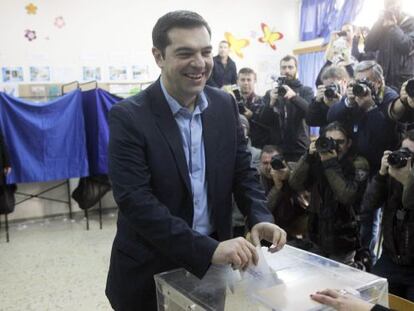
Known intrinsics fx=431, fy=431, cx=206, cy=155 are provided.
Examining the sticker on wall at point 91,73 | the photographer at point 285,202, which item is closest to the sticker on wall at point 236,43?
the sticker on wall at point 91,73

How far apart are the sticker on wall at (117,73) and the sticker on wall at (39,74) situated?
69 cm

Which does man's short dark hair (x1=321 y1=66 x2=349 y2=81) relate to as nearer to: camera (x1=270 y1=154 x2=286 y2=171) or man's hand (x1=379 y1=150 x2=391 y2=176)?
camera (x1=270 y1=154 x2=286 y2=171)

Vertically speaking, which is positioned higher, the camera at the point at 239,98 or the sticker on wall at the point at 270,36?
the sticker on wall at the point at 270,36

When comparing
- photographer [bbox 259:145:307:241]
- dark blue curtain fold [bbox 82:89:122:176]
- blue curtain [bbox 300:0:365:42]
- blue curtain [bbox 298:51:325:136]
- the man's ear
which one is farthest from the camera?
blue curtain [bbox 298:51:325:136]

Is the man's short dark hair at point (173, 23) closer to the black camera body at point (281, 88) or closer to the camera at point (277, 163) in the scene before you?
the camera at point (277, 163)

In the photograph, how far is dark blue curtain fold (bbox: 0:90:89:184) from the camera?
388 centimetres

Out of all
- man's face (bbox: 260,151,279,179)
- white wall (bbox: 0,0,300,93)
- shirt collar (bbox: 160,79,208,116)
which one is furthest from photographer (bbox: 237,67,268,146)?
shirt collar (bbox: 160,79,208,116)

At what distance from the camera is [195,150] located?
1.15 metres

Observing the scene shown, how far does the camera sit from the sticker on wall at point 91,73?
15.8 feet

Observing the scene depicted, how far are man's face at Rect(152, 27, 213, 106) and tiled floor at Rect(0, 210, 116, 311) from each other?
6.36 ft

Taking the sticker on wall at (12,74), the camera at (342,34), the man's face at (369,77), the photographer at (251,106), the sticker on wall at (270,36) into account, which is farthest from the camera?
the sticker on wall at (270,36)

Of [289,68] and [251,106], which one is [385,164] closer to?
[289,68]

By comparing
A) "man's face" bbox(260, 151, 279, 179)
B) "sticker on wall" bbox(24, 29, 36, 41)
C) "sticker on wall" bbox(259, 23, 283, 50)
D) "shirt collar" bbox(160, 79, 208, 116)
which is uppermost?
"sticker on wall" bbox(259, 23, 283, 50)

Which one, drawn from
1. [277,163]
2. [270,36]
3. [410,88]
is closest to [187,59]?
[410,88]
